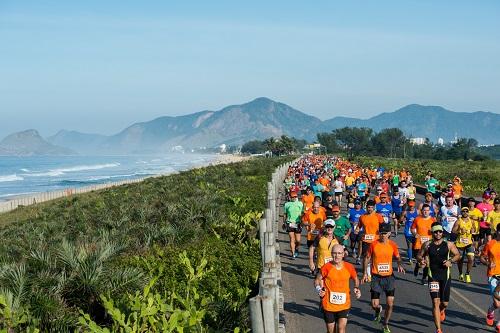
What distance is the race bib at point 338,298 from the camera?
8.55 meters

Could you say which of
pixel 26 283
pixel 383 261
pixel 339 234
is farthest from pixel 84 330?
pixel 339 234

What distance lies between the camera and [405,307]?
11.5 metres

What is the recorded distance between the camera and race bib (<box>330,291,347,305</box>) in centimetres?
855

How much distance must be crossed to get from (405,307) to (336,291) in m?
3.49

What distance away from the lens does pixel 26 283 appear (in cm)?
707

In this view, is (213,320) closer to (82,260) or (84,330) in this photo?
(84,330)

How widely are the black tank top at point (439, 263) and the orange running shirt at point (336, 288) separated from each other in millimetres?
1990

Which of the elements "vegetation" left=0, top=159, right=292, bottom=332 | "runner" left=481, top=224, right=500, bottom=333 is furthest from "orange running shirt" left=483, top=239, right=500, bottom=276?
"vegetation" left=0, top=159, right=292, bottom=332

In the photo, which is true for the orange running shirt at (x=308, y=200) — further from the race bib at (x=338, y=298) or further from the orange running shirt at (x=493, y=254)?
the race bib at (x=338, y=298)

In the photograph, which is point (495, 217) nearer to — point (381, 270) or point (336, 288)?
point (381, 270)

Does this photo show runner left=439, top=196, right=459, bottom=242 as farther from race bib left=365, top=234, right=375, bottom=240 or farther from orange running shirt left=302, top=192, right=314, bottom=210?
orange running shirt left=302, top=192, right=314, bottom=210

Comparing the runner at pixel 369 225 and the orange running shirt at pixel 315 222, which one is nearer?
the runner at pixel 369 225

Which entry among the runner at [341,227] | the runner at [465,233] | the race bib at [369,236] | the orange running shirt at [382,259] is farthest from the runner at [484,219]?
the orange running shirt at [382,259]

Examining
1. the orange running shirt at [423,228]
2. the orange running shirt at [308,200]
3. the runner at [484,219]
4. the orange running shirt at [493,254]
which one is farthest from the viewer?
the orange running shirt at [308,200]
